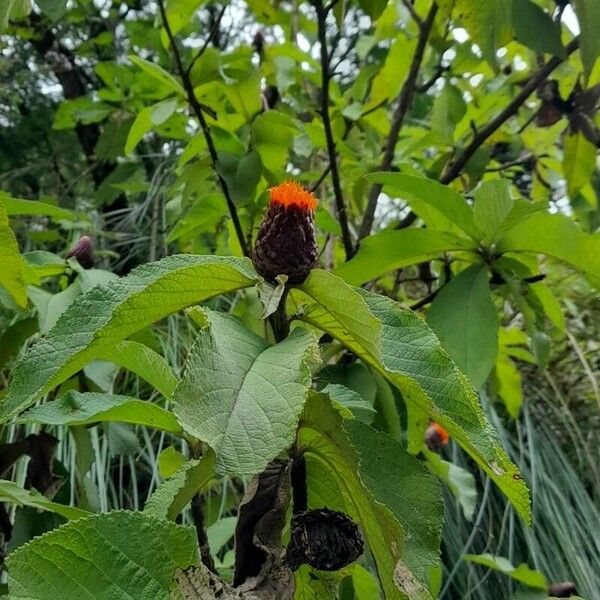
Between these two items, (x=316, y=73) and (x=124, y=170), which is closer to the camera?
(x=316, y=73)

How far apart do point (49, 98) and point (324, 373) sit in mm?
1974

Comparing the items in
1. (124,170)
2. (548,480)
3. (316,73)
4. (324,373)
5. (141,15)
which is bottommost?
(548,480)

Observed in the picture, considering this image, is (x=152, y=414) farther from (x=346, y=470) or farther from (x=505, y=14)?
(x=505, y=14)

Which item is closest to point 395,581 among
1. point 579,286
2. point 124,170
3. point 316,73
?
point 316,73

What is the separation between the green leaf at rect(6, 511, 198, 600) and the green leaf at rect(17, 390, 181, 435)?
0.10 metres

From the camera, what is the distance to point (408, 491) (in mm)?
426

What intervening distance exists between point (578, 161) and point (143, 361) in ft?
2.07

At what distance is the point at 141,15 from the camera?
2326 millimetres

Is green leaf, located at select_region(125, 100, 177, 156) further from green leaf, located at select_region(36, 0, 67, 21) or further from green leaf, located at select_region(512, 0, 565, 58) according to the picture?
green leaf, located at select_region(512, 0, 565, 58)

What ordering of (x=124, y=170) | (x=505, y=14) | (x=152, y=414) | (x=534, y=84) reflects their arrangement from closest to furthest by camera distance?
(x=152, y=414) → (x=505, y=14) → (x=534, y=84) → (x=124, y=170)

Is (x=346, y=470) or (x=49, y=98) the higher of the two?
(x=49, y=98)

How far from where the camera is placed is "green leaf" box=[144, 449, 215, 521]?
37 centimetres

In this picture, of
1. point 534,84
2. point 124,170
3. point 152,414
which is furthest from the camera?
point 124,170

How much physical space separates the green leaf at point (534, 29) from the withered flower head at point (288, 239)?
313 millimetres
